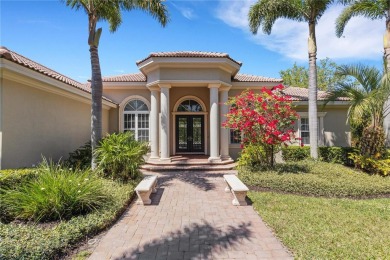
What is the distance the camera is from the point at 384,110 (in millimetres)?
9914

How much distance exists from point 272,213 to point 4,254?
5707 millimetres

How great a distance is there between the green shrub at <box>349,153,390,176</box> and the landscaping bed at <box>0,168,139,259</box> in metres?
10.7

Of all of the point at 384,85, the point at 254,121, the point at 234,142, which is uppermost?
the point at 384,85

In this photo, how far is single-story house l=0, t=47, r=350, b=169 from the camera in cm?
714

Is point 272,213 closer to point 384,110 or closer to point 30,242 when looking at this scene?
point 30,242

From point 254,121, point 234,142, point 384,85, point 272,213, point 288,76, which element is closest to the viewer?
point 272,213

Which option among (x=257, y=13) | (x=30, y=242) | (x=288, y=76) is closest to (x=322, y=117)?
(x=257, y=13)

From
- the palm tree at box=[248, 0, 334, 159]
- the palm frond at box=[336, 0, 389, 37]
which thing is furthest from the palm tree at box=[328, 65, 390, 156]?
the palm frond at box=[336, 0, 389, 37]

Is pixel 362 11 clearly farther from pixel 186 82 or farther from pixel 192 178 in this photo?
pixel 192 178

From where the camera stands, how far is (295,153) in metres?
12.5

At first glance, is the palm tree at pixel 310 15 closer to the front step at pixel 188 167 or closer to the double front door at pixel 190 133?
the front step at pixel 188 167

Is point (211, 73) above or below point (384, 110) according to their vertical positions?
above

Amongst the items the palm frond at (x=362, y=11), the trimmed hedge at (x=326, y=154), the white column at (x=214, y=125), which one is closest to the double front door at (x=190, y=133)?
the white column at (x=214, y=125)

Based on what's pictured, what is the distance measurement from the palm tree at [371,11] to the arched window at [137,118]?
44.3 ft
